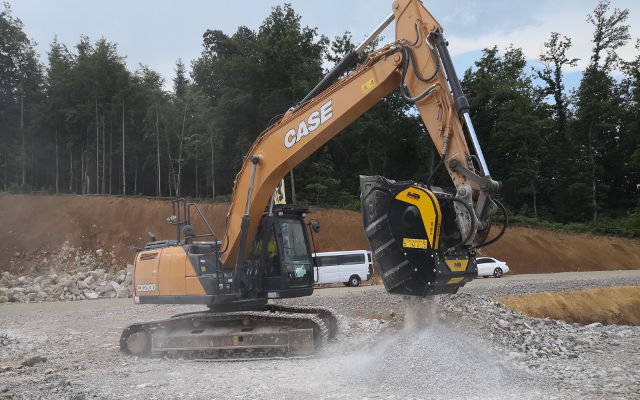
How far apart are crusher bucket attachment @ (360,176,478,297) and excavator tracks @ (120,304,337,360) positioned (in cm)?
258

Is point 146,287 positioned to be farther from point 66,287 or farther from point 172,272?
point 66,287

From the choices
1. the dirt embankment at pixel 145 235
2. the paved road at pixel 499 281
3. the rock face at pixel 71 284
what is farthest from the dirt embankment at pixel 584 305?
the rock face at pixel 71 284

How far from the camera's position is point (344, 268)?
25641 millimetres

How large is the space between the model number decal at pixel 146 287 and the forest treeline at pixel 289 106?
25909 mm

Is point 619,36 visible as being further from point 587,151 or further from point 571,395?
point 571,395

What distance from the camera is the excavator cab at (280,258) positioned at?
8992mm

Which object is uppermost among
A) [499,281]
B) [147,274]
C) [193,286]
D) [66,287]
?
[147,274]

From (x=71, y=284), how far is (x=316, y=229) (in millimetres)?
19511

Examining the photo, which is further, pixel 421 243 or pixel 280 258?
pixel 280 258

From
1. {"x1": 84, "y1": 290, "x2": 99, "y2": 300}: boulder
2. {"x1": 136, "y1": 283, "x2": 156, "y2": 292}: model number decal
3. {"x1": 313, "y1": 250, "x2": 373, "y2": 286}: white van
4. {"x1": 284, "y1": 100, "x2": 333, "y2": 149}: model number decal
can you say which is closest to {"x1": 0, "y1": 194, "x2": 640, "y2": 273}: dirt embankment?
{"x1": 313, "y1": 250, "x2": 373, "y2": 286}: white van

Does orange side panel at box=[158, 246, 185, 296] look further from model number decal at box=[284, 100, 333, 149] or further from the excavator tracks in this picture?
model number decal at box=[284, 100, 333, 149]

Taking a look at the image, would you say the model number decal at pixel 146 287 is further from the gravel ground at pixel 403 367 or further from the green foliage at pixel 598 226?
the green foliage at pixel 598 226

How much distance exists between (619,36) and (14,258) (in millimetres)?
48919

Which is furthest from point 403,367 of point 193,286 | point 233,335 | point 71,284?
point 71,284
